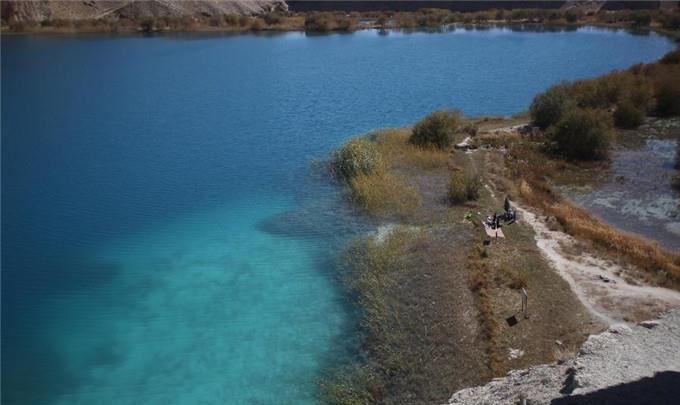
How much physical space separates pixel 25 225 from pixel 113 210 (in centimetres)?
404

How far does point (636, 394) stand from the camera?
1370 cm

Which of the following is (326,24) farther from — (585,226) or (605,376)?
(605,376)

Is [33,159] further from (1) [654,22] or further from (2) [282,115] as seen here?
(1) [654,22]

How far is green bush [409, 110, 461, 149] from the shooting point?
35344 mm

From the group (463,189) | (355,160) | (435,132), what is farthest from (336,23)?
(463,189)

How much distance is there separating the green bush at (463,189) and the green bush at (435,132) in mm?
6971

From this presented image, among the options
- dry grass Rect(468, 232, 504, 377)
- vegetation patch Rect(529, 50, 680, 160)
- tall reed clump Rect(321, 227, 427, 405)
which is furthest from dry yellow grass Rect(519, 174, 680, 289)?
vegetation patch Rect(529, 50, 680, 160)

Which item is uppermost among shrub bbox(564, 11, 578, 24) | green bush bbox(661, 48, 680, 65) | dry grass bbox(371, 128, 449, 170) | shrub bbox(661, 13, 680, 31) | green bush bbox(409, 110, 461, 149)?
shrub bbox(564, 11, 578, 24)

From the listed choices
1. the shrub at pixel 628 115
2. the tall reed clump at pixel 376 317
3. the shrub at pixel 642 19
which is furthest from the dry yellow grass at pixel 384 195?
the shrub at pixel 642 19

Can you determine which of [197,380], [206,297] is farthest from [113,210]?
[197,380]

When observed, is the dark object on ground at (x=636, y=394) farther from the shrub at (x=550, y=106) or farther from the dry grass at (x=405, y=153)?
the shrub at (x=550, y=106)

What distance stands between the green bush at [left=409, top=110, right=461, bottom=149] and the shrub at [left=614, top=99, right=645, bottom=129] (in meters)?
13.9

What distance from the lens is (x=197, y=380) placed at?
17703mm

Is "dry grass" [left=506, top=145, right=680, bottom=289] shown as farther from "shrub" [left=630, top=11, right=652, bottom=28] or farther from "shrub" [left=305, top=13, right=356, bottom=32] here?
"shrub" [left=630, top=11, right=652, bottom=28]
